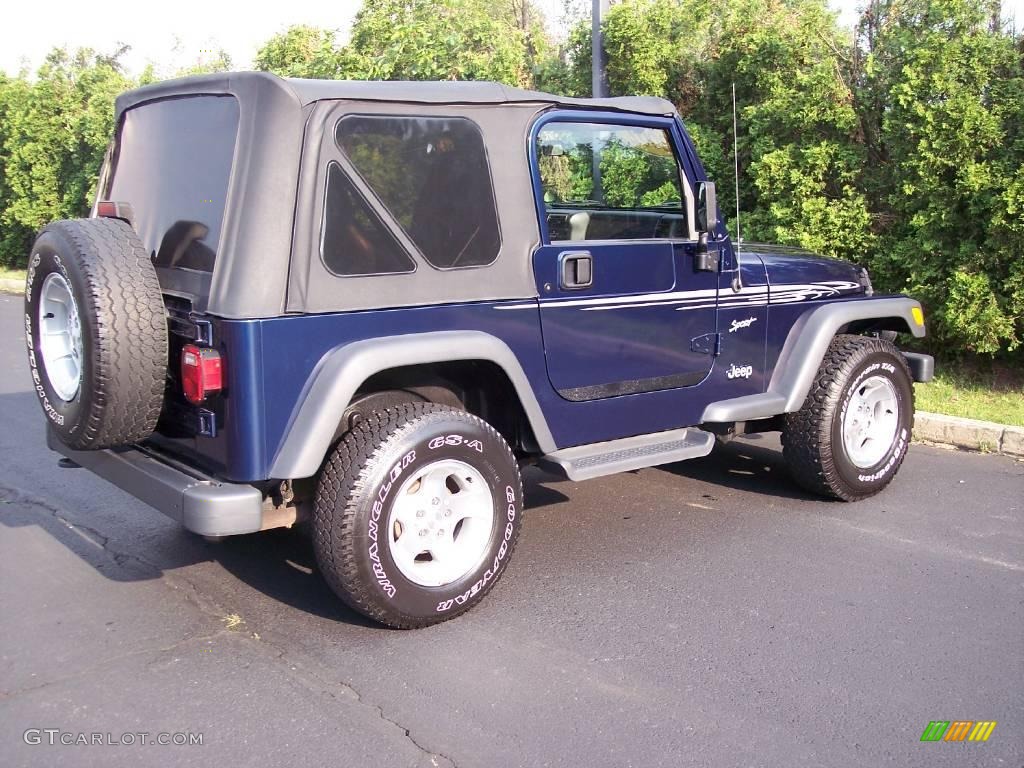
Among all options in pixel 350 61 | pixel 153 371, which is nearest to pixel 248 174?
pixel 153 371

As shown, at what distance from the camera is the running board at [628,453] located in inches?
170

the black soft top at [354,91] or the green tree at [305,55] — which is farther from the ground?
the green tree at [305,55]

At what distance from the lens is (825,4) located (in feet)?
31.5

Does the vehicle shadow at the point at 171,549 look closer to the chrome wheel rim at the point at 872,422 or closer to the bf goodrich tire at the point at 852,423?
the bf goodrich tire at the point at 852,423

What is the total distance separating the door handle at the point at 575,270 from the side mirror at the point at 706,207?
0.75m

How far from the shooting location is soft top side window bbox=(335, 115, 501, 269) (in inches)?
148

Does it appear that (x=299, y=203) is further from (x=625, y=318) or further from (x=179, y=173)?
(x=625, y=318)

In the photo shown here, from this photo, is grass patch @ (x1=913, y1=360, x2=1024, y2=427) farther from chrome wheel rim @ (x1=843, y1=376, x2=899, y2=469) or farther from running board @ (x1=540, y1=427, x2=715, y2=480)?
running board @ (x1=540, y1=427, x2=715, y2=480)

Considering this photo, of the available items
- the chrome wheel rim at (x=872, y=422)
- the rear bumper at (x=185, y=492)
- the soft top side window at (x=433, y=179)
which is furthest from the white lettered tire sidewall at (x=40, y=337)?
the chrome wheel rim at (x=872, y=422)

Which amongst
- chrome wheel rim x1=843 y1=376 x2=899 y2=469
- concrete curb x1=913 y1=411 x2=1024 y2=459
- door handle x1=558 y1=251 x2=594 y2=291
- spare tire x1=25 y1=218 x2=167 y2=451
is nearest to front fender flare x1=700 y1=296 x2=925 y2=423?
chrome wheel rim x1=843 y1=376 x2=899 y2=469

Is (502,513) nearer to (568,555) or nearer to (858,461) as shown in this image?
(568,555)

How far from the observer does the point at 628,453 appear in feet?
14.8

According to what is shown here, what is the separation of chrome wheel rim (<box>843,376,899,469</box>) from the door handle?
1.96m

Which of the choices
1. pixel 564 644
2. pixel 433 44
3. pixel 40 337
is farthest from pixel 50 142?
pixel 564 644
